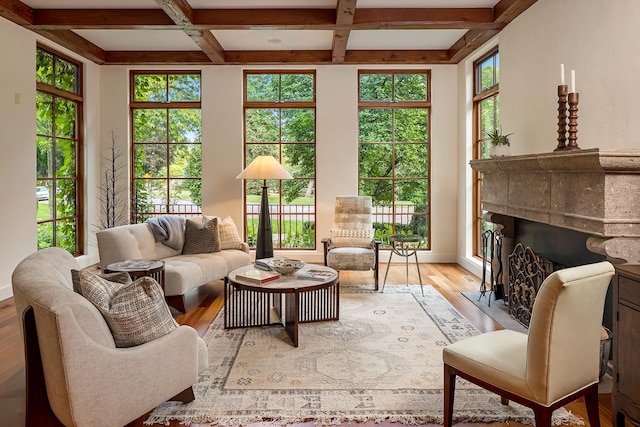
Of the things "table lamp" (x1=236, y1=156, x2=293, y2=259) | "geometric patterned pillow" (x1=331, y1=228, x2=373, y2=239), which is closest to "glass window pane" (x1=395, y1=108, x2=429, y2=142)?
"geometric patterned pillow" (x1=331, y1=228, x2=373, y2=239)

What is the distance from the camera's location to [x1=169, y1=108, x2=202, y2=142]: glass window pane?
6.77m

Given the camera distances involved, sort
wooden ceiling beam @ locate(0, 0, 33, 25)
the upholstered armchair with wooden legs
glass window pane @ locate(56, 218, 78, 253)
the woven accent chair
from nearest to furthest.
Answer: the upholstered armchair with wooden legs < wooden ceiling beam @ locate(0, 0, 33, 25) < the woven accent chair < glass window pane @ locate(56, 218, 78, 253)

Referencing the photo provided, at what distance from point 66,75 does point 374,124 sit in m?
4.20

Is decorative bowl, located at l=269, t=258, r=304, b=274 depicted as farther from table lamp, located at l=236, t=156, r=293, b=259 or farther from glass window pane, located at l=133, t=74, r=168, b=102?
glass window pane, located at l=133, t=74, r=168, b=102

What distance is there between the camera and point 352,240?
5.64 meters

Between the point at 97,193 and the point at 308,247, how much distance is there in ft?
10.3

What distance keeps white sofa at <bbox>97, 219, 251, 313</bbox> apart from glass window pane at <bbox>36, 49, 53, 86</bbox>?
2.34m

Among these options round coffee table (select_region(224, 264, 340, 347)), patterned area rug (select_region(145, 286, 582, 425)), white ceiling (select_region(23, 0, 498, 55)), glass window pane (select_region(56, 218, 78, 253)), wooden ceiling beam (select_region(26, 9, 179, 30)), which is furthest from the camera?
glass window pane (select_region(56, 218, 78, 253))

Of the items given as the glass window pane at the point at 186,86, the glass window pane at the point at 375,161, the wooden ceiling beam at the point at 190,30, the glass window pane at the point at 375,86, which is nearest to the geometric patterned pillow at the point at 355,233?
the glass window pane at the point at 375,161

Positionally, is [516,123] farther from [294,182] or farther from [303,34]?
[294,182]

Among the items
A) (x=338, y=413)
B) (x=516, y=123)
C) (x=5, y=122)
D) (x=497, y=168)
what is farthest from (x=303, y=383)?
(x=5, y=122)

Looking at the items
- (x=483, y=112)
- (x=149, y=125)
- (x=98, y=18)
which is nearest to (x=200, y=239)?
(x=98, y=18)

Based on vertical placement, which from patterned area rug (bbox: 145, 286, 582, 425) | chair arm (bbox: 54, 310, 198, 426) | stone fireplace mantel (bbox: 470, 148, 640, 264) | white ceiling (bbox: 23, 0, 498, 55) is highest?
white ceiling (bbox: 23, 0, 498, 55)

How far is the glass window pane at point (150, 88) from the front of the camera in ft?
22.2
